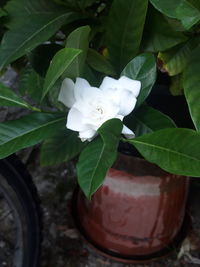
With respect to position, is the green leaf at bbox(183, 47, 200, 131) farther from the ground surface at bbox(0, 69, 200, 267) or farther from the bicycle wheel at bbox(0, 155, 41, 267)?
the ground surface at bbox(0, 69, 200, 267)

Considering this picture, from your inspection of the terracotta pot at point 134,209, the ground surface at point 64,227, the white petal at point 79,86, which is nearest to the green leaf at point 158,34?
the white petal at point 79,86

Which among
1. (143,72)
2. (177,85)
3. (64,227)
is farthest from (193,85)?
(64,227)

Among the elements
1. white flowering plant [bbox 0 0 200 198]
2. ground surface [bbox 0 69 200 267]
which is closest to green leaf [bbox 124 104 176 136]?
white flowering plant [bbox 0 0 200 198]

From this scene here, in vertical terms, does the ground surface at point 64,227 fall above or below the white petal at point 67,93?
below

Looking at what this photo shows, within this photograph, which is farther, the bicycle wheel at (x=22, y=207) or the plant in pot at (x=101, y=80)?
the bicycle wheel at (x=22, y=207)

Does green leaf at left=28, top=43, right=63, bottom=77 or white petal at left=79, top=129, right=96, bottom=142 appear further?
green leaf at left=28, top=43, right=63, bottom=77

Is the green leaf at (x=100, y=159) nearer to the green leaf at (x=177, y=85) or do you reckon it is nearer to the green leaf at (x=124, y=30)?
the green leaf at (x=124, y=30)
